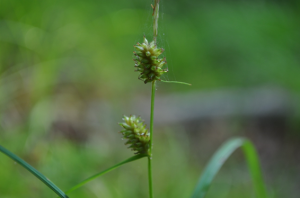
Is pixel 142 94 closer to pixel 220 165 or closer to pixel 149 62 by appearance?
pixel 220 165

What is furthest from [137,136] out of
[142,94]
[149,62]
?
[142,94]

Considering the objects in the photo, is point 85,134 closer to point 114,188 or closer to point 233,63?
point 114,188

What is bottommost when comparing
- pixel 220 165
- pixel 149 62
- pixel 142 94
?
pixel 220 165

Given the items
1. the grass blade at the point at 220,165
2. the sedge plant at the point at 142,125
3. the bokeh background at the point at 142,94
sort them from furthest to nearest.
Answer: the bokeh background at the point at 142,94 < the grass blade at the point at 220,165 < the sedge plant at the point at 142,125

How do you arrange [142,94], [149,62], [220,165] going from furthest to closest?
[142,94], [220,165], [149,62]

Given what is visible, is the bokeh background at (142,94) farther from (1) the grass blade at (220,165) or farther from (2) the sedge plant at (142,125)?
(2) the sedge plant at (142,125)

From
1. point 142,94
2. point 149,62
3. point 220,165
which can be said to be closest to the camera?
point 149,62

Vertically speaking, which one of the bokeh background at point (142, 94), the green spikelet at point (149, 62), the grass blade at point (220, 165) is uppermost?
the bokeh background at point (142, 94)

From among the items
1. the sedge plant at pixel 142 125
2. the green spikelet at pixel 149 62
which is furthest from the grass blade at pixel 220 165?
the green spikelet at pixel 149 62

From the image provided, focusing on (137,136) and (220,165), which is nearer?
(137,136)
